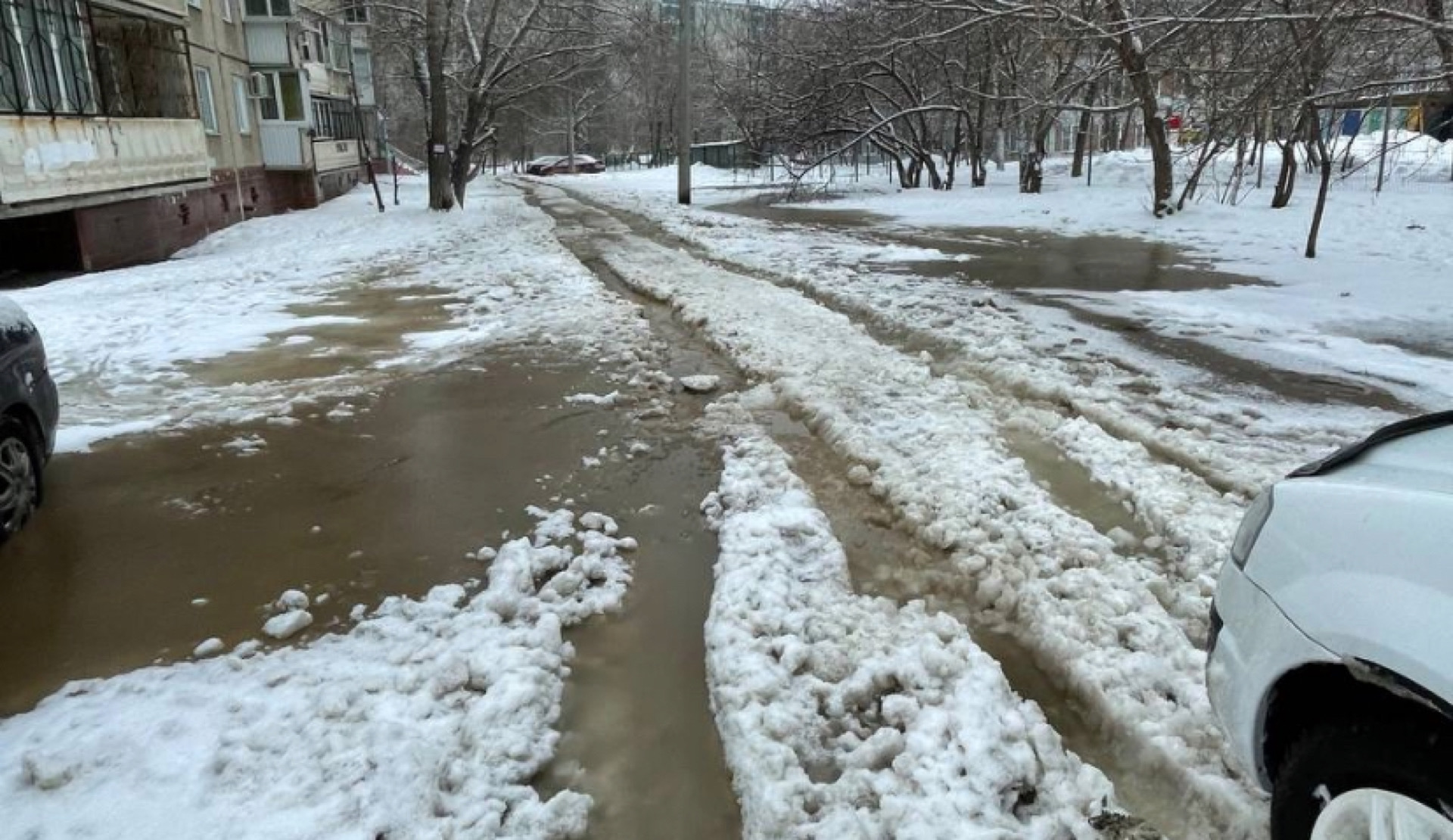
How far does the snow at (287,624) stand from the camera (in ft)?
12.1

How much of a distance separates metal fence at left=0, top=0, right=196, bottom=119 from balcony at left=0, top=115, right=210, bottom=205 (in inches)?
7.7

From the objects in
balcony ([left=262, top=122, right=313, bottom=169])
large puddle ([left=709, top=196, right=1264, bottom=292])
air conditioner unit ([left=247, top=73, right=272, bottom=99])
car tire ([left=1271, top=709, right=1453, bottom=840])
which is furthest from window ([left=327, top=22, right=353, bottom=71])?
car tire ([left=1271, top=709, right=1453, bottom=840])

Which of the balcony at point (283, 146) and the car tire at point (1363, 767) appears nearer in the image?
the car tire at point (1363, 767)

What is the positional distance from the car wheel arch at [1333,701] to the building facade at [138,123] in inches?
550

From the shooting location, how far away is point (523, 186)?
140 ft

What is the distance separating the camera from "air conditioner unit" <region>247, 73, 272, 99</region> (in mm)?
25578

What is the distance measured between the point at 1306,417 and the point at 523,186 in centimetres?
4013

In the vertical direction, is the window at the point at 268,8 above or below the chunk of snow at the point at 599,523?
above

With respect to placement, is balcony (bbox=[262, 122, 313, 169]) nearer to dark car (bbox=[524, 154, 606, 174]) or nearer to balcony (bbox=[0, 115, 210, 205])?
balcony (bbox=[0, 115, 210, 205])

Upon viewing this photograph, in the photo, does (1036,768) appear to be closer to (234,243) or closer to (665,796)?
(665,796)

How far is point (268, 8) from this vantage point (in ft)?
82.2

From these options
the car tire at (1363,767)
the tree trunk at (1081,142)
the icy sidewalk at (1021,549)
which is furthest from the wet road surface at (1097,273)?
the tree trunk at (1081,142)

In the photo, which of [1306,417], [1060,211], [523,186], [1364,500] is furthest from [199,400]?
[523,186]

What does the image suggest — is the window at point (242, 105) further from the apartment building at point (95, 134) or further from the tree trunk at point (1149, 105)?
the tree trunk at point (1149, 105)
